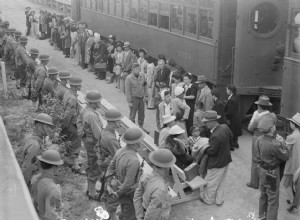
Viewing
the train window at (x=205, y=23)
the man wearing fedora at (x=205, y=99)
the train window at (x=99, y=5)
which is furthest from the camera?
the train window at (x=99, y=5)

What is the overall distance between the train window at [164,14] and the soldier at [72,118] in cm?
636

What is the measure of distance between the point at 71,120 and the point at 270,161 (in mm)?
3866

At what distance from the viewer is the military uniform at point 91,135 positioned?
7.68 metres

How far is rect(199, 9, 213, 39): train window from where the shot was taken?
12016mm

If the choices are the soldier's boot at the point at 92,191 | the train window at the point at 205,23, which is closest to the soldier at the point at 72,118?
the soldier's boot at the point at 92,191

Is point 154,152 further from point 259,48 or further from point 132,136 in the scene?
point 259,48

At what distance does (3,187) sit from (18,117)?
7.53 m

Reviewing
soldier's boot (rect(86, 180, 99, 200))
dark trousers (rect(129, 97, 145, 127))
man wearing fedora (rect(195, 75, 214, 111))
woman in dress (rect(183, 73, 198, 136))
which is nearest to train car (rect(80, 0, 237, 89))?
woman in dress (rect(183, 73, 198, 136))

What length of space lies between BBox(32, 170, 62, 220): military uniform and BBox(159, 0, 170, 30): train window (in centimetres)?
991

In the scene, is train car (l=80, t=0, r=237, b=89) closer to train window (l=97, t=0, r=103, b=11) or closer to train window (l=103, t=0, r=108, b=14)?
train window (l=103, t=0, r=108, b=14)

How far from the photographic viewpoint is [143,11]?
16.5 metres

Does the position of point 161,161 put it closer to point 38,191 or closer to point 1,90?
point 38,191

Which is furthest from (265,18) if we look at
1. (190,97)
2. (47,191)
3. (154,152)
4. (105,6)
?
(105,6)

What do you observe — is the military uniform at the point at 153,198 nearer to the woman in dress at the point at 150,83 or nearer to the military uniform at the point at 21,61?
the woman in dress at the point at 150,83
